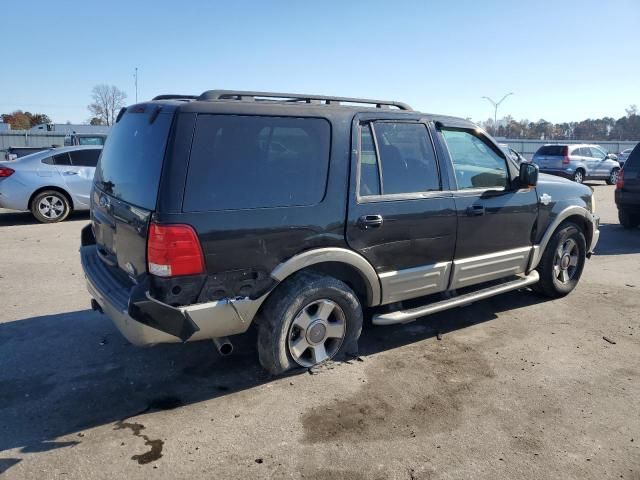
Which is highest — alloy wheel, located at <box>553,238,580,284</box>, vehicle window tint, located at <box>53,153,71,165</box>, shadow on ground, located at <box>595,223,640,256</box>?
vehicle window tint, located at <box>53,153,71,165</box>

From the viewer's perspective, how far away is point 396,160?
13.3ft

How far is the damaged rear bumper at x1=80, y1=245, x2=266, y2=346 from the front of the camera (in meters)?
3.04

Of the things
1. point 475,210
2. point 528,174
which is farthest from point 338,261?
point 528,174

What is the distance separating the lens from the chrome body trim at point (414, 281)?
402cm

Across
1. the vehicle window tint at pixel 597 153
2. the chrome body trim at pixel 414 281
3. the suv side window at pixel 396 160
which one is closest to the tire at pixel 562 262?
the chrome body trim at pixel 414 281

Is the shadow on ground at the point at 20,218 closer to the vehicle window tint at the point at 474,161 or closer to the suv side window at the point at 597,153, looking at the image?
the vehicle window tint at the point at 474,161

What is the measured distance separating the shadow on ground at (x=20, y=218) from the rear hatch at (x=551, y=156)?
673 inches

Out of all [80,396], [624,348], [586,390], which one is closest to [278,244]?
[80,396]

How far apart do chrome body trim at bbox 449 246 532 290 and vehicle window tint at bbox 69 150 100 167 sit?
8.88m

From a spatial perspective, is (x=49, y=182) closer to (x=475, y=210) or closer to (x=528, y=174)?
(x=475, y=210)

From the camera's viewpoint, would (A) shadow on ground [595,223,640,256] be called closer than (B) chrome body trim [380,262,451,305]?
No

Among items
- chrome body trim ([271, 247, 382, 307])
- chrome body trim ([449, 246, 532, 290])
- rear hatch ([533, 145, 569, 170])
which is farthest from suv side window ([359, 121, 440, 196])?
rear hatch ([533, 145, 569, 170])

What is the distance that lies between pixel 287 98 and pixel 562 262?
3.67 metres

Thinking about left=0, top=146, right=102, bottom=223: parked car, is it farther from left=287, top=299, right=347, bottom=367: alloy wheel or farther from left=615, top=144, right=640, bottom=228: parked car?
left=615, top=144, right=640, bottom=228: parked car
